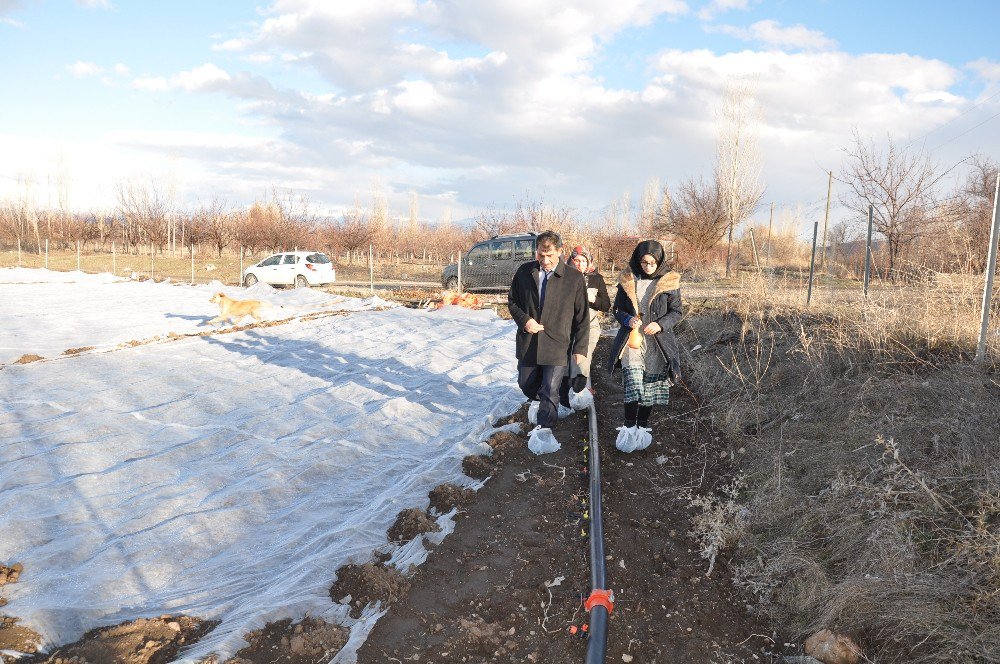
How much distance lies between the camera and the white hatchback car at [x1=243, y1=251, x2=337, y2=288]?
20531 mm

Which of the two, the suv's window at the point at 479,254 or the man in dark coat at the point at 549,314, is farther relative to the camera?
the suv's window at the point at 479,254

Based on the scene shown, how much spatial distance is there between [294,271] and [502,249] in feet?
24.7

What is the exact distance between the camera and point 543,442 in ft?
16.2

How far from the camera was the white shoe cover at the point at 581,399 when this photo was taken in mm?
6055

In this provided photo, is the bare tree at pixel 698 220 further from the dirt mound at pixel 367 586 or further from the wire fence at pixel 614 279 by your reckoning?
the dirt mound at pixel 367 586

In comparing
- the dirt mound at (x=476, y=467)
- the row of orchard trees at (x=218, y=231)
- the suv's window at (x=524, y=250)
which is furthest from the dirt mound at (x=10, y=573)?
the row of orchard trees at (x=218, y=231)

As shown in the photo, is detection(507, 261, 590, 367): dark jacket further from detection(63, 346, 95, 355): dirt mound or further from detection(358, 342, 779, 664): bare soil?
detection(63, 346, 95, 355): dirt mound

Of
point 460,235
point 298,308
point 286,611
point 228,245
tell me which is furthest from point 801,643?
point 460,235

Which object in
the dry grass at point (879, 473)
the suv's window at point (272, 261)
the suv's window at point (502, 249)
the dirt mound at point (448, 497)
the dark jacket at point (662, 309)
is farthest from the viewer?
the suv's window at point (272, 261)

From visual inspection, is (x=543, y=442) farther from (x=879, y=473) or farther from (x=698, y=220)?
(x=698, y=220)

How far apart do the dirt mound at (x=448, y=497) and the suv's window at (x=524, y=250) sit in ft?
42.9

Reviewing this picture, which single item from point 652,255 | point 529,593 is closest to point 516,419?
point 652,255

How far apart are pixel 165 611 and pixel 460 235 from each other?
50250mm

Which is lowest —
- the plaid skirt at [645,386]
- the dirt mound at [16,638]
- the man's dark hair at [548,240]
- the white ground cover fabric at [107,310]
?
the dirt mound at [16,638]
